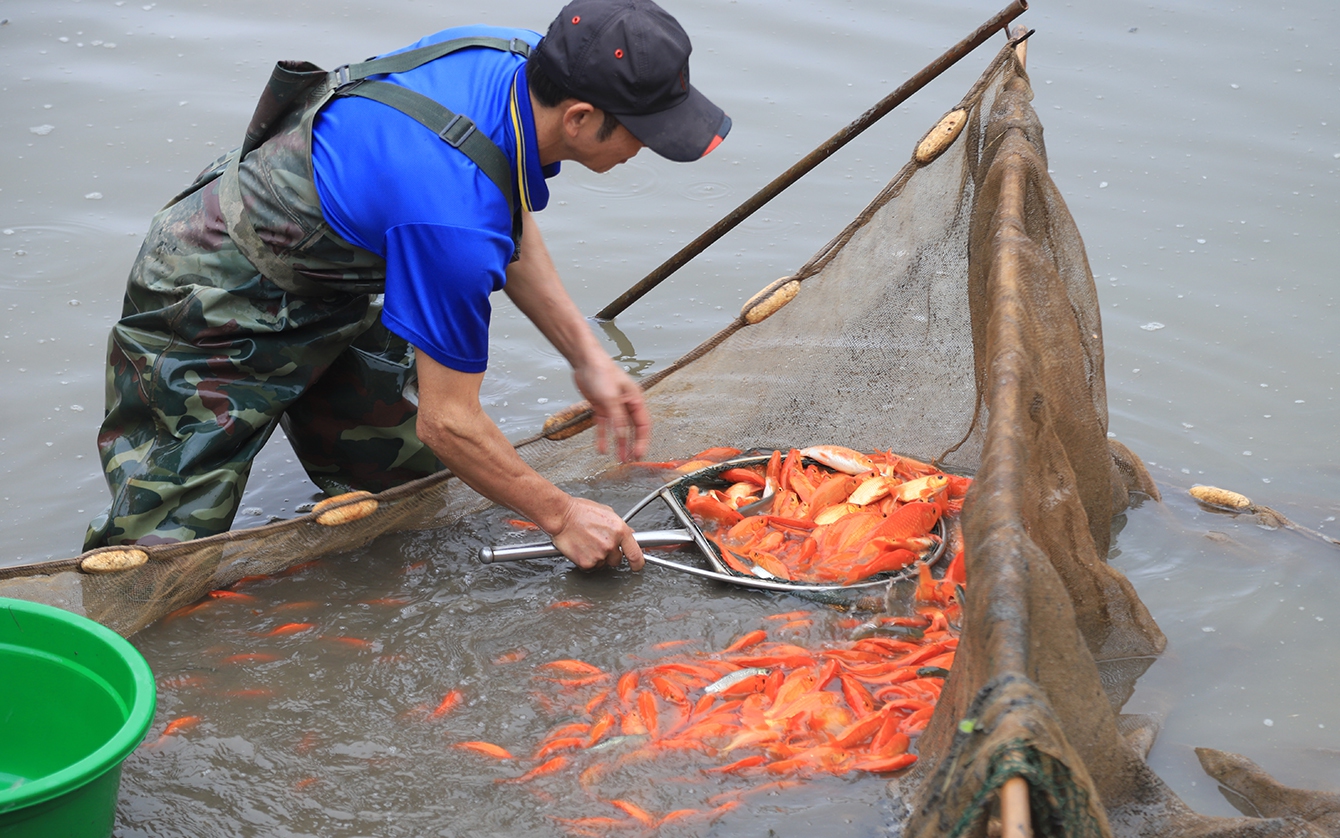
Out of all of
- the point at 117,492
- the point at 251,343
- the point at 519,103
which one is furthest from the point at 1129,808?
the point at 117,492

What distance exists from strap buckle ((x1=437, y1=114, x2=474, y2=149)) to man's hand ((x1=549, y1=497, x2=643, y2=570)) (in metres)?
1.17

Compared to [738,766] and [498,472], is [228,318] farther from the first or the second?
[738,766]

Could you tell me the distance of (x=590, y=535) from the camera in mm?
3279

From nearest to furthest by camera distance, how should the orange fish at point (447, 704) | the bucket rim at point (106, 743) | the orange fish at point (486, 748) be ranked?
the bucket rim at point (106, 743) → the orange fish at point (486, 748) → the orange fish at point (447, 704)

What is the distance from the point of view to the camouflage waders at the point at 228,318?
9.78ft

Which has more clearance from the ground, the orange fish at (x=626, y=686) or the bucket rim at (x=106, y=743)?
the bucket rim at (x=106, y=743)

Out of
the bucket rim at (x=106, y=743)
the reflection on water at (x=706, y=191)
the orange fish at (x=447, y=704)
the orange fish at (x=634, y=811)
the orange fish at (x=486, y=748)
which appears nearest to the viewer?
the bucket rim at (x=106, y=743)

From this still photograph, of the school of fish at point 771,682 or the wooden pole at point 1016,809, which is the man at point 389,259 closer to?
the school of fish at point 771,682

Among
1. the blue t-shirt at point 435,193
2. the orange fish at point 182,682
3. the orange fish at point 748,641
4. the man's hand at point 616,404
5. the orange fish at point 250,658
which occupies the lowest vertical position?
the orange fish at point 182,682

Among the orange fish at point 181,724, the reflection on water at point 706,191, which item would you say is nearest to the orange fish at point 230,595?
the orange fish at point 181,724

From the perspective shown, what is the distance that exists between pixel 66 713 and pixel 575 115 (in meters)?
1.93

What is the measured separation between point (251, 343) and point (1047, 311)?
2270mm

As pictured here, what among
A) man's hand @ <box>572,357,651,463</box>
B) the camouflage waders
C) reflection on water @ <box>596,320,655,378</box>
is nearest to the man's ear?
the camouflage waders

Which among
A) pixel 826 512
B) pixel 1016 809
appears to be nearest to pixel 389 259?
pixel 826 512
